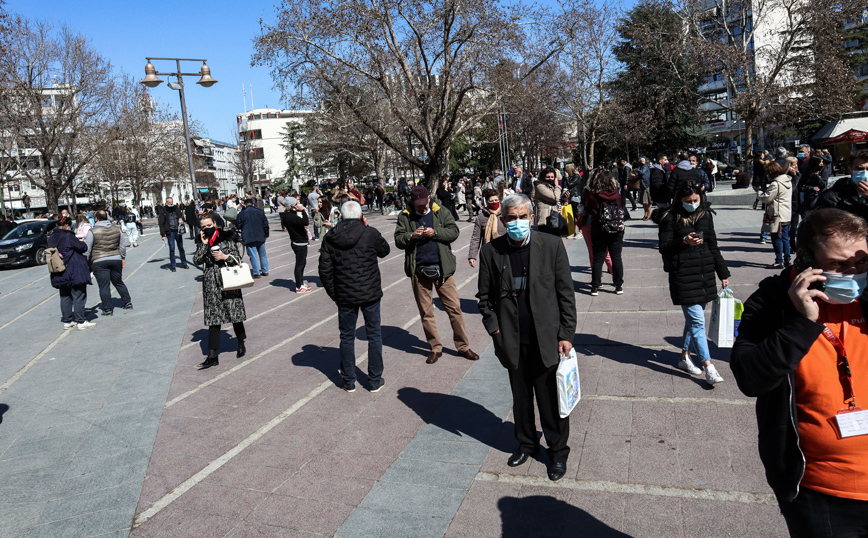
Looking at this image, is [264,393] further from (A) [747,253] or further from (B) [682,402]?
(A) [747,253]

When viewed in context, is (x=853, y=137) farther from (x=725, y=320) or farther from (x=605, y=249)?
(x=725, y=320)

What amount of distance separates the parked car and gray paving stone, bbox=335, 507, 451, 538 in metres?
21.5

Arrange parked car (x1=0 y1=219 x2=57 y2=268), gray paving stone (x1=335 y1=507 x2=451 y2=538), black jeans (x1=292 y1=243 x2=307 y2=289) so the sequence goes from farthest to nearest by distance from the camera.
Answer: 1. parked car (x1=0 y1=219 x2=57 y2=268)
2. black jeans (x1=292 y1=243 x2=307 y2=289)
3. gray paving stone (x1=335 y1=507 x2=451 y2=538)

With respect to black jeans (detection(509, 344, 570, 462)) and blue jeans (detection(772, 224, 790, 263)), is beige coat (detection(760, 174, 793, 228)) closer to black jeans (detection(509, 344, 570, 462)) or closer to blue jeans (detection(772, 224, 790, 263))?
blue jeans (detection(772, 224, 790, 263))

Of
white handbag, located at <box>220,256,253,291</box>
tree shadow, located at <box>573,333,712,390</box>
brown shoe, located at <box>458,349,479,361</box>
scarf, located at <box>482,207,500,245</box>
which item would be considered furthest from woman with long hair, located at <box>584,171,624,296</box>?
white handbag, located at <box>220,256,253,291</box>

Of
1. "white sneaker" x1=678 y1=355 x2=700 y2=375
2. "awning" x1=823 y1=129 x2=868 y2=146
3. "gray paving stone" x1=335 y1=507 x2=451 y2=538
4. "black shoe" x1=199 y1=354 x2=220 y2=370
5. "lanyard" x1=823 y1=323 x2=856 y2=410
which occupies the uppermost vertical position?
"awning" x1=823 y1=129 x2=868 y2=146

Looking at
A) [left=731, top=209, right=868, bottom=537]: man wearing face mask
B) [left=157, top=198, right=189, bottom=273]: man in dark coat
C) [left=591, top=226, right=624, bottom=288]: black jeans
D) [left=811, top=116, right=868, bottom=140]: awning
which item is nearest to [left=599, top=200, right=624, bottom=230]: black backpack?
[left=591, top=226, right=624, bottom=288]: black jeans

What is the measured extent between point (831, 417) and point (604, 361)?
13.9ft

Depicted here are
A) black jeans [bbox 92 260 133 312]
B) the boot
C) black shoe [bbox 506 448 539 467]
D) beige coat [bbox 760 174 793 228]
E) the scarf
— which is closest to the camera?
black shoe [bbox 506 448 539 467]

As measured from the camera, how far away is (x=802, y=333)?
6.51ft

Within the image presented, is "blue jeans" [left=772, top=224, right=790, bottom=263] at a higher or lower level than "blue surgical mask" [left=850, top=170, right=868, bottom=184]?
lower

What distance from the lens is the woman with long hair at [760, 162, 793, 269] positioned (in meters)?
9.64

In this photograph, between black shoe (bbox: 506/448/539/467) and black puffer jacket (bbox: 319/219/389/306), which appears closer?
black shoe (bbox: 506/448/539/467)

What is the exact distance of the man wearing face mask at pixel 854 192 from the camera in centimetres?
529
